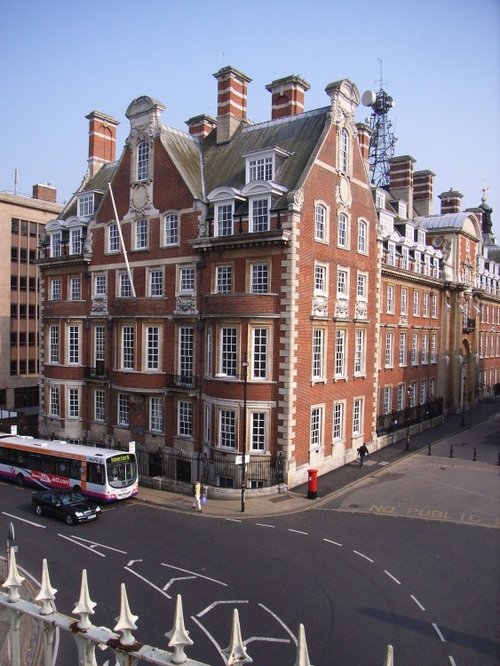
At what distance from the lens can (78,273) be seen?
133 ft

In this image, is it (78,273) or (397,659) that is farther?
(78,273)

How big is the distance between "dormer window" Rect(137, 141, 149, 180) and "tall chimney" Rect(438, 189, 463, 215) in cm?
3558

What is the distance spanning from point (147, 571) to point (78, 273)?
26.3m

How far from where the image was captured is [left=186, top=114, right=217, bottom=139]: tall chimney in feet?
133

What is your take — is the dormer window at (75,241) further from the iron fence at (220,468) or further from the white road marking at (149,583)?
the white road marking at (149,583)

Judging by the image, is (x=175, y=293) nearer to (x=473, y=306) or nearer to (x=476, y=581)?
(x=476, y=581)

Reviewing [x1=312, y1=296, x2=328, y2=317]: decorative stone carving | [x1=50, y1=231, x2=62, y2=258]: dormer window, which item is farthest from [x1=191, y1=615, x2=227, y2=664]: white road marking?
[x1=50, y1=231, x2=62, y2=258]: dormer window

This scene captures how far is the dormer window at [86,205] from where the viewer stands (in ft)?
134

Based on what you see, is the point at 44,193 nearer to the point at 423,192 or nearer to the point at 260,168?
the point at 260,168

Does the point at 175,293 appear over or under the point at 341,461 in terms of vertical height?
over

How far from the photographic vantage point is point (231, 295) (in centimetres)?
2978

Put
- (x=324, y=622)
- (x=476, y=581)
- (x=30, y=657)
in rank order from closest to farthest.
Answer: (x=30, y=657) < (x=324, y=622) < (x=476, y=581)

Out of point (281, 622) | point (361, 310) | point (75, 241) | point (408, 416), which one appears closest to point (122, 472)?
point (281, 622)

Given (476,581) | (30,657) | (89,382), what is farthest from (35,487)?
(476,581)
